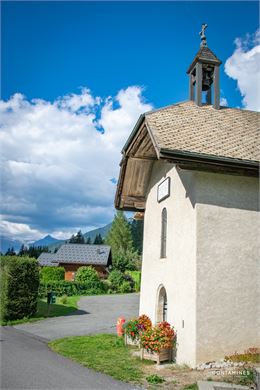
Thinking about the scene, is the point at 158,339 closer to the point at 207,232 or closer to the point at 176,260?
the point at 176,260

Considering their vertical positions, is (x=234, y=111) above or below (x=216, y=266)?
above

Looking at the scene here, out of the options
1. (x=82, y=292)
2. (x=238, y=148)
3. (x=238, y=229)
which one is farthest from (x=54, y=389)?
(x=82, y=292)

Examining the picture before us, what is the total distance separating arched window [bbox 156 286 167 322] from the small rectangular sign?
3037 mm

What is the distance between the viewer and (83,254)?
2024 inches

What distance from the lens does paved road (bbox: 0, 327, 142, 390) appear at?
25.0ft

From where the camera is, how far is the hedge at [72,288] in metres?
34.0

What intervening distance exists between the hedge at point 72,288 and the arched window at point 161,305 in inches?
881

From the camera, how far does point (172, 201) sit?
11.7 metres

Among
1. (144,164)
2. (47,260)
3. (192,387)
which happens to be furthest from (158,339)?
(47,260)

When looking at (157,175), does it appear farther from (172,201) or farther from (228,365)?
(228,365)

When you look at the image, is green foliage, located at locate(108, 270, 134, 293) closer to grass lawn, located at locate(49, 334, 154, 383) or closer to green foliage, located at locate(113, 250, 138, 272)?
green foliage, located at locate(113, 250, 138, 272)

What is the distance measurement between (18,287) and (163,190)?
36.2 feet

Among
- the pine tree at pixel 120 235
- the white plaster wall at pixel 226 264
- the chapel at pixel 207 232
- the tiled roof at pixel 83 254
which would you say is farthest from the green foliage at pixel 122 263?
the white plaster wall at pixel 226 264

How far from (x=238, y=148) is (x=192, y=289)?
13.2ft
